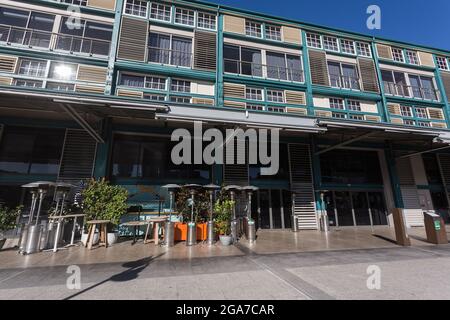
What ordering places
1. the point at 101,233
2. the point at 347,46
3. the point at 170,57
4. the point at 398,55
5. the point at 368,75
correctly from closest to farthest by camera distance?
the point at 101,233, the point at 170,57, the point at 368,75, the point at 347,46, the point at 398,55

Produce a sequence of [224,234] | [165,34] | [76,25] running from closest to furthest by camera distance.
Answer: [224,234] → [76,25] → [165,34]

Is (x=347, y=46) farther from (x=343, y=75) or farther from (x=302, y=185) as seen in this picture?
(x=302, y=185)

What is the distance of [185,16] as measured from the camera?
13320mm

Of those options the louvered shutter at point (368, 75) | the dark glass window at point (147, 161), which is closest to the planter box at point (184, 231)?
the dark glass window at point (147, 161)

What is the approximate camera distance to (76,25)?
37.9 feet

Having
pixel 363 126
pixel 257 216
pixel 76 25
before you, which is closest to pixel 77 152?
pixel 76 25

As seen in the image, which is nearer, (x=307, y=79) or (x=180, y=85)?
(x=180, y=85)

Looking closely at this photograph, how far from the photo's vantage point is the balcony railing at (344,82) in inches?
572

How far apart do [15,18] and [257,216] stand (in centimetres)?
1625

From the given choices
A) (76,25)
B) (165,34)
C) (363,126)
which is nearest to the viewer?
(363,126)

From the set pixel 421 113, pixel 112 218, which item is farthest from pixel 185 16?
pixel 421 113

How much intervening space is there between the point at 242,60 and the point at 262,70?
4.63 ft

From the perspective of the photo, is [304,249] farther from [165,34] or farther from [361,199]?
[165,34]

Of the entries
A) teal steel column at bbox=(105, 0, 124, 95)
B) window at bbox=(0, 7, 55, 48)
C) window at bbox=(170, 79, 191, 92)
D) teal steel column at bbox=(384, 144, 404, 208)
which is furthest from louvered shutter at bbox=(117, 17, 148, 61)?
teal steel column at bbox=(384, 144, 404, 208)
